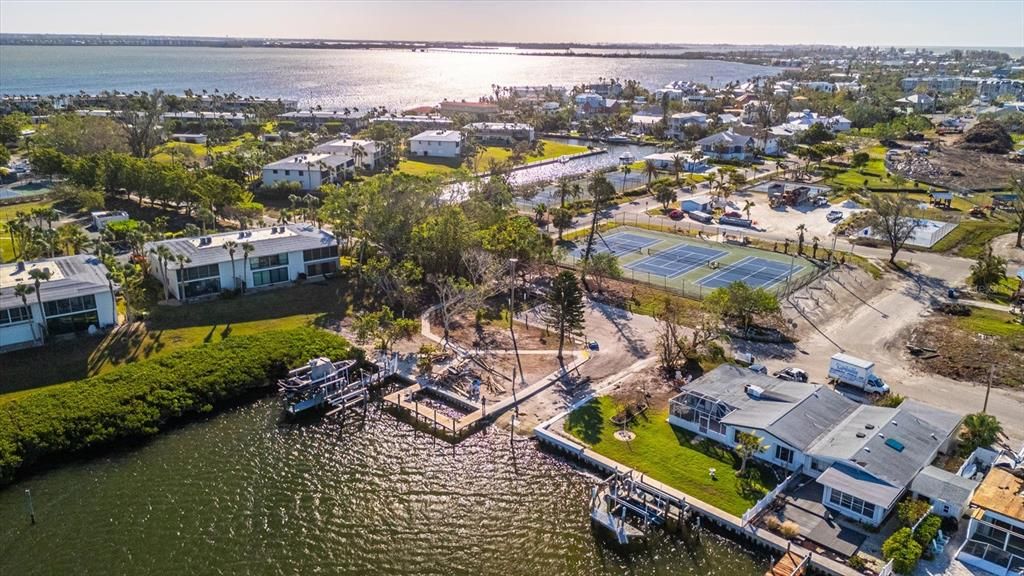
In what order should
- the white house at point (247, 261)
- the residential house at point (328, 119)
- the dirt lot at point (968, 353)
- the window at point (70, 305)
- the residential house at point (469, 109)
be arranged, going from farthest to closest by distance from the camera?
the residential house at point (469, 109)
the residential house at point (328, 119)
the white house at point (247, 261)
the window at point (70, 305)
the dirt lot at point (968, 353)

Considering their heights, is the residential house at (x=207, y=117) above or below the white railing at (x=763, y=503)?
above

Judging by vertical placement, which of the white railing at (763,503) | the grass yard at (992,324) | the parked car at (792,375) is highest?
the parked car at (792,375)

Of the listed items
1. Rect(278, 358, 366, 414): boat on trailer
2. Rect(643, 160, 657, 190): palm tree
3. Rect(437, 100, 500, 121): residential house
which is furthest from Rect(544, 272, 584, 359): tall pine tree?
Rect(437, 100, 500, 121): residential house

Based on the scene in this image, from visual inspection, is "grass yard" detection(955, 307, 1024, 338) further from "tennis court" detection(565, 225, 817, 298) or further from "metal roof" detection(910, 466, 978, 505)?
"metal roof" detection(910, 466, 978, 505)

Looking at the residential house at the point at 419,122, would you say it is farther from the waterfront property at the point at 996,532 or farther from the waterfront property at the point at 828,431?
the waterfront property at the point at 996,532

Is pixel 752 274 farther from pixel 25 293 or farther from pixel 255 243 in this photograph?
pixel 25 293

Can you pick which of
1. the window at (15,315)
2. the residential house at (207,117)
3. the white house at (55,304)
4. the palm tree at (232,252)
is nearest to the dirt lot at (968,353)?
the palm tree at (232,252)

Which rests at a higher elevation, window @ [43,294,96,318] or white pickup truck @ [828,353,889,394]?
window @ [43,294,96,318]
